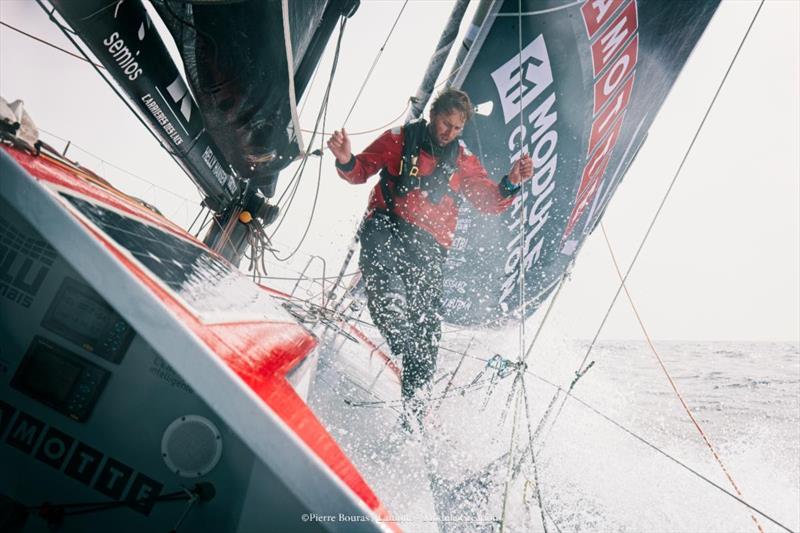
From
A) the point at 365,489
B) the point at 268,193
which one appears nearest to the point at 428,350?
the point at 268,193

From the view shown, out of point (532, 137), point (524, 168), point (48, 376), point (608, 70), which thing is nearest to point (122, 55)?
point (48, 376)

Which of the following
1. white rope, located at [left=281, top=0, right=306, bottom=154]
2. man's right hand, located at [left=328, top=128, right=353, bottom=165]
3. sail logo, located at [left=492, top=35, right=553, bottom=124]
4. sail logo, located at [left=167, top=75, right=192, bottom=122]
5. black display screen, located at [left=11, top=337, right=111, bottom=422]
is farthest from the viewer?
sail logo, located at [left=492, top=35, right=553, bottom=124]

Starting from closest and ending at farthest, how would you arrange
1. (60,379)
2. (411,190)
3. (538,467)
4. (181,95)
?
→ (60,379) → (181,95) → (411,190) → (538,467)

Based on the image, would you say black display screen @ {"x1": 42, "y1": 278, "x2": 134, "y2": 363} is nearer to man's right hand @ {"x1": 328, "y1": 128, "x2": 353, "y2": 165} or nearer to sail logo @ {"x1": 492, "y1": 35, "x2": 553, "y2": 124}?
man's right hand @ {"x1": 328, "y1": 128, "x2": 353, "y2": 165}

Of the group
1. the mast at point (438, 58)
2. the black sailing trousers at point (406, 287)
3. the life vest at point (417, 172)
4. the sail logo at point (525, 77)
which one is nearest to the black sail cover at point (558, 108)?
the sail logo at point (525, 77)

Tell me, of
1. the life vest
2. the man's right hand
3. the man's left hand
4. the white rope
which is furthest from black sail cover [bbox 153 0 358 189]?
the man's left hand

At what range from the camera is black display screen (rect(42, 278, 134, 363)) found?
1036mm

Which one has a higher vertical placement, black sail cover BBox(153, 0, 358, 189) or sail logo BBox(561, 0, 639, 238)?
sail logo BBox(561, 0, 639, 238)

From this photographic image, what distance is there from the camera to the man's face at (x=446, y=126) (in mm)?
2402

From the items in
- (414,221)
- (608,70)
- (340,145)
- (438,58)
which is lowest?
(414,221)

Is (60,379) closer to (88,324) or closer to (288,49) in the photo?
(88,324)

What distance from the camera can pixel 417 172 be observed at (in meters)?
2.45

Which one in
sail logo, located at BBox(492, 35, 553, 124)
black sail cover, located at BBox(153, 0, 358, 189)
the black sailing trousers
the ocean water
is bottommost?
the ocean water

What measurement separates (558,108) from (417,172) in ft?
3.99
